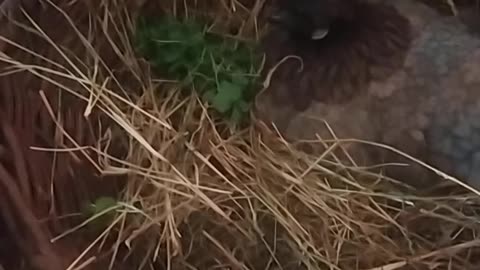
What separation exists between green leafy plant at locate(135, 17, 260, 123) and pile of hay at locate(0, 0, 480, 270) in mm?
18

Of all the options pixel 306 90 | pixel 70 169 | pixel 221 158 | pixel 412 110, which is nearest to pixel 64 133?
pixel 70 169

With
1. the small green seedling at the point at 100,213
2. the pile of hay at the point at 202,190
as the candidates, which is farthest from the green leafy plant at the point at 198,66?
the small green seedling at the point at 100,213

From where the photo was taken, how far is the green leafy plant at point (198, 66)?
146cm

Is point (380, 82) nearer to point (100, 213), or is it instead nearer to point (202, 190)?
point (202, 190)

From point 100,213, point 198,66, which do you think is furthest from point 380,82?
point 100,213

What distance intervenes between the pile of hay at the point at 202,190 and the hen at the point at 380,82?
4 cm

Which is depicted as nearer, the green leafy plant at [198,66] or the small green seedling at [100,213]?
the small green seedling at [100,213]

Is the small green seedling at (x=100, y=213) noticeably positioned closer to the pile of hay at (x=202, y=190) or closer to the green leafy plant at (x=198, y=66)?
the pile of hay at (x=202, y=190)

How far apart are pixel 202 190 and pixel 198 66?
7.6 inches

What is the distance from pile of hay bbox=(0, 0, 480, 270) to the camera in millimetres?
1312

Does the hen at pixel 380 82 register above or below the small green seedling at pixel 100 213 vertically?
above

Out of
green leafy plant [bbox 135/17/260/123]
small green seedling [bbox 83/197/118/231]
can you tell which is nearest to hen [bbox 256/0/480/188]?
green leafy plant [bbox 135/17/260/123]

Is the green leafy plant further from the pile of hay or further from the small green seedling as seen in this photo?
the small green seedling

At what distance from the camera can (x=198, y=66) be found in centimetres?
148
